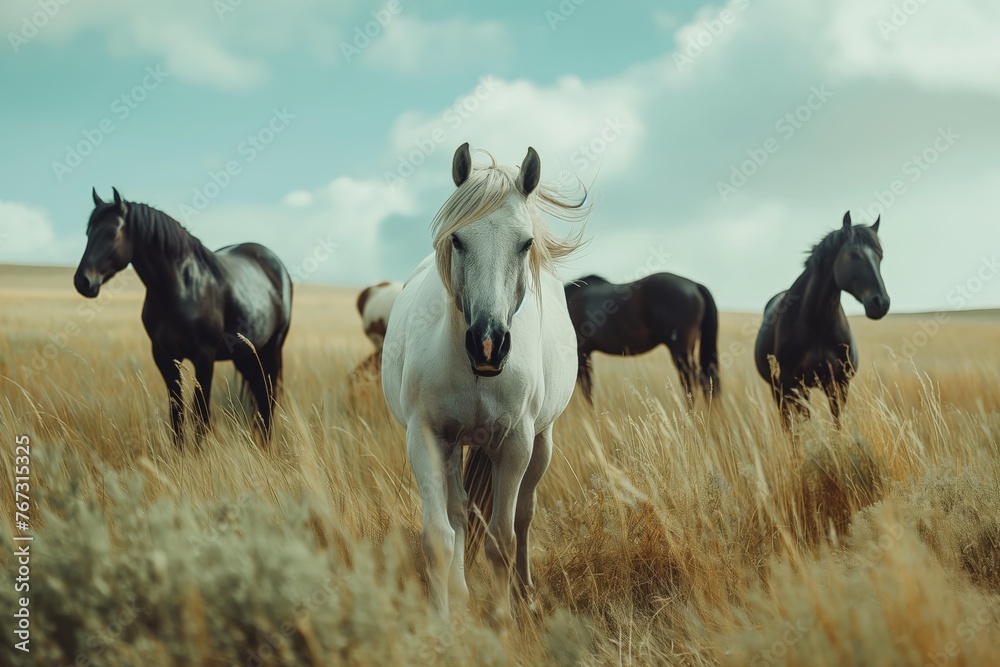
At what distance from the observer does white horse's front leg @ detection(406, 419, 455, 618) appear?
8.71 ft

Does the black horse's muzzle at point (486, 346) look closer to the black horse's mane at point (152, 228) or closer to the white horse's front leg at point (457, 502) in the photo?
the white horse's front leg at point (457, 502)

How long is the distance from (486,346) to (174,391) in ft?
12.8

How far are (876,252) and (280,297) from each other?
17.4 ft

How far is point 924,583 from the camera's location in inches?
76.9

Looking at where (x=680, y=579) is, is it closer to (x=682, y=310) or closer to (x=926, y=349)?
(x=682, y=310)

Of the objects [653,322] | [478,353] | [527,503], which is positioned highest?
[653,322]

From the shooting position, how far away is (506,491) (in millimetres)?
2984

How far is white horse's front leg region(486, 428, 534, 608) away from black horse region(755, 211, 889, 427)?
9.49ft

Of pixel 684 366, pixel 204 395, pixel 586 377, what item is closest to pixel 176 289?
pixel 204 395

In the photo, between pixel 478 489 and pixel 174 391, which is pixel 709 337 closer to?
pixel 478 489

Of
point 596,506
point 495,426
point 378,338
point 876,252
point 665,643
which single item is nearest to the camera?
point 665,643

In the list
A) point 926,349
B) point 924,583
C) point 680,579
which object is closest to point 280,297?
point 680,579

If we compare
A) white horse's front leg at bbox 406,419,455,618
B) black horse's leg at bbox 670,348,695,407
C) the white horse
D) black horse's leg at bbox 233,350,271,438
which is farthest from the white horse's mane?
black horse's leg at bbox 670,348,695,407

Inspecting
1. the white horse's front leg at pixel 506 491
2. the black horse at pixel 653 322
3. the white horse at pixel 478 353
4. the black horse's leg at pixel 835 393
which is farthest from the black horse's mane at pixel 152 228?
the black horse's leg at pixel 835 393
